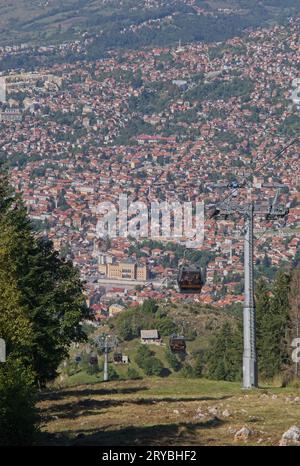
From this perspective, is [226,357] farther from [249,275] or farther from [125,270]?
[125,270]

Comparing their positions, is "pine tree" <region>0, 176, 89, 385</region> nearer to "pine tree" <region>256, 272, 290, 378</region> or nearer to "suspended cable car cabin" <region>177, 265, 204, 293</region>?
"suspended cable car cabin" <region>177, 265, 204, 293</region>

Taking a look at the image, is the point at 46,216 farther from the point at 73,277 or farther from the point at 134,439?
the point at 134,439

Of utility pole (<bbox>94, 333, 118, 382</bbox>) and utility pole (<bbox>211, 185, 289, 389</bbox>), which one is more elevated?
utility pole (<bbox>211, 185, 289, 389</bbox>)

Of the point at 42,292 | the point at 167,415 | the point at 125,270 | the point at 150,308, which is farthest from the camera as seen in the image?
the point at 125,270

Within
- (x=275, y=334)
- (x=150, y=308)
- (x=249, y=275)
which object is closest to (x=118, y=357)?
(x=150, y=308)

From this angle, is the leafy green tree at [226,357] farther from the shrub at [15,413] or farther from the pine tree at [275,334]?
the shrub at [15,413]

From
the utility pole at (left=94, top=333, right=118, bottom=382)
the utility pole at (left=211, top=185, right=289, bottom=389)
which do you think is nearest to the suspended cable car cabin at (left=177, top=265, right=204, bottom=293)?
the utility pole at (left=211, top=185, right=289, bottom=389)

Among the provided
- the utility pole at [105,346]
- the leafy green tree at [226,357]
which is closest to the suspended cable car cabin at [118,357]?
the utility pole at [105,346]
